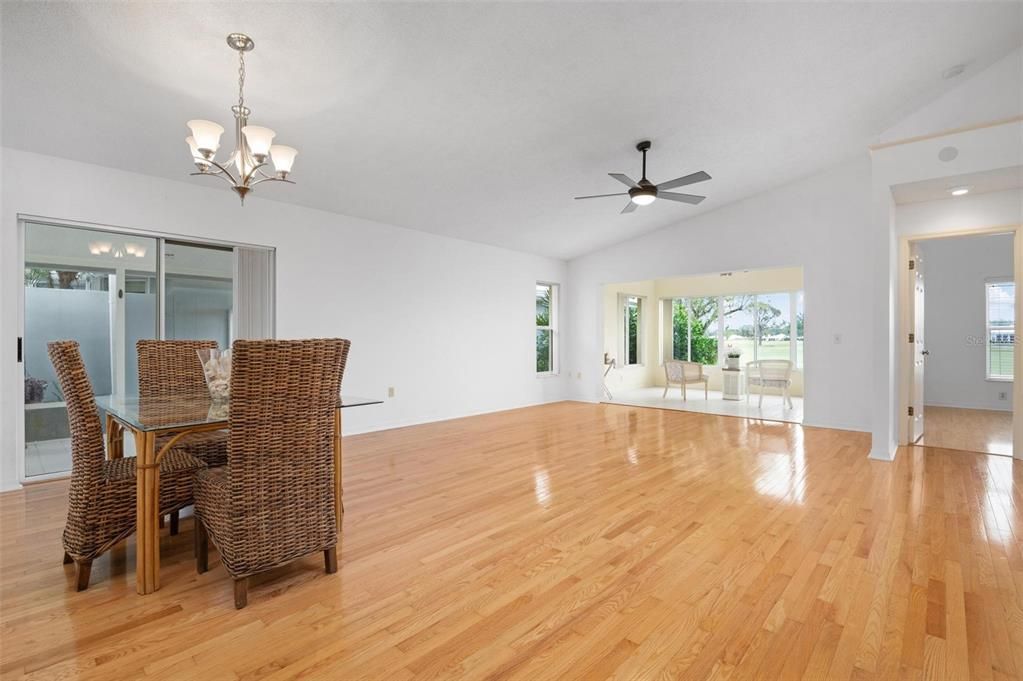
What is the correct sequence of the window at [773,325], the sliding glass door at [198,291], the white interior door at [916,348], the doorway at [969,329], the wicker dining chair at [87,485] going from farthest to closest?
the window at [773,325], the doorway at [969,329], the white interior door at [916,348], the sliding glass door at [198,291], the wicker dining chair at [87,485]

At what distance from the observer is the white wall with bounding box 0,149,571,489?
358 centimetres

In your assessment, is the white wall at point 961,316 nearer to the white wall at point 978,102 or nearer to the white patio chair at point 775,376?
the white patio chair at point 775,376

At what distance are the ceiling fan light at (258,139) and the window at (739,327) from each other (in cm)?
942

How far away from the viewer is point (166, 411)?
7.32 ft

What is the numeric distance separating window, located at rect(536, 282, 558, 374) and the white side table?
10.7ft

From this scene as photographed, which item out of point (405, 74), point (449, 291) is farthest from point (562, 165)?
point (449, 291)

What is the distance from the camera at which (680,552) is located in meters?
2.40

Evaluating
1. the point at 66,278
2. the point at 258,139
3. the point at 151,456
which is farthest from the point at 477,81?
the point at 66,278

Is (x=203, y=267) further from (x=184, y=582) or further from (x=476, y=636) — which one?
(x=476, y=636)

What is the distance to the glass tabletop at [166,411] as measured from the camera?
1930mm

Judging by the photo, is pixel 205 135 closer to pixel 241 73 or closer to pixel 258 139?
pixel 258 139

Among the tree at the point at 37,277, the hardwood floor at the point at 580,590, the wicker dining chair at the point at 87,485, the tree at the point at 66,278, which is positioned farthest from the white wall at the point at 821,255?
the tree at the point at 37,277

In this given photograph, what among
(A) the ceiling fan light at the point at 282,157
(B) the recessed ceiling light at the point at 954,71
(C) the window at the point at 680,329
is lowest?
(C) the window at the point at 680,329

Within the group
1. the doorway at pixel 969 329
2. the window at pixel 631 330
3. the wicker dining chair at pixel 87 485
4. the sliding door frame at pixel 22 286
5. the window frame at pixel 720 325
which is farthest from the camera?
the window at pixel 631 330
